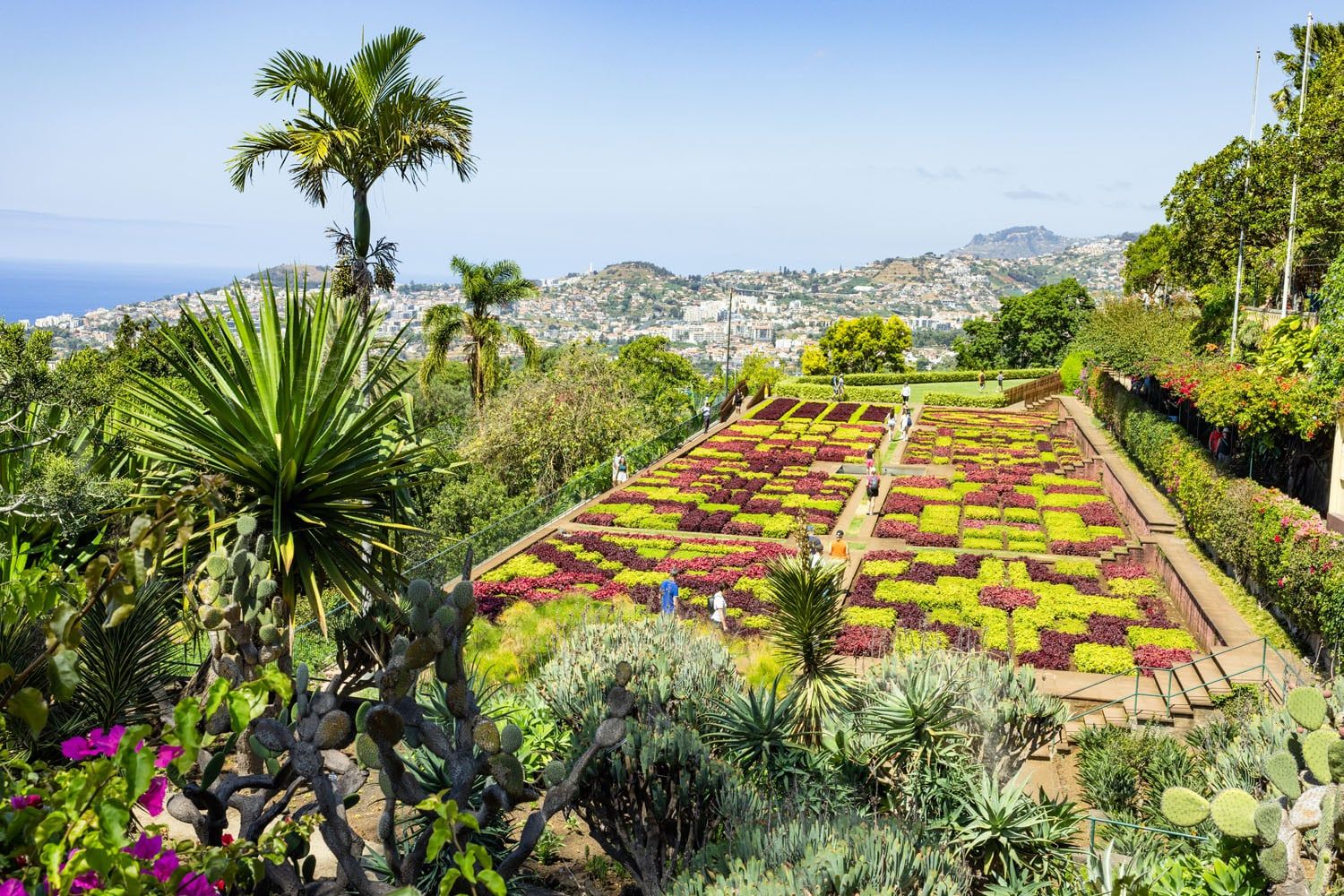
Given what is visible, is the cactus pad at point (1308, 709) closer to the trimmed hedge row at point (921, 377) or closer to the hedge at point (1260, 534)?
the hedge at point (1260, 534)

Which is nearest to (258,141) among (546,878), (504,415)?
(546,878)

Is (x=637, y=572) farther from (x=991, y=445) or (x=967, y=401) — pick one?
(x=967, y=401)

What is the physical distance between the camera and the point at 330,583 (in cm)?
741

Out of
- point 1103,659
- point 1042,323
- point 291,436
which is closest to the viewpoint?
point 291,436

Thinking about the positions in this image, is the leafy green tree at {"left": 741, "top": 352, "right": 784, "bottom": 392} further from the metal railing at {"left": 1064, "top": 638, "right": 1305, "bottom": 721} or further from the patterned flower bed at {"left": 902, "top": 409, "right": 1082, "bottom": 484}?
the metal railing at {"left": 1064, "top": 638, "right": 1305, "bottom": 721}

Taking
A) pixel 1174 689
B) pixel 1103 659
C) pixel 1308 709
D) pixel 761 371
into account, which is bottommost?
pixel 1174 689

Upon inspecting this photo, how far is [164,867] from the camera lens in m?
2.88

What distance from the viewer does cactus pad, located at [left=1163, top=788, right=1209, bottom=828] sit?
5.00 m

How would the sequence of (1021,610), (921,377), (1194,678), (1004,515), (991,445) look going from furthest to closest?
(921,377) < (991,445) < (1004,515) < (1021,610) < (1194,678)

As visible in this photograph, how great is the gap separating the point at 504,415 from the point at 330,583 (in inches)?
922

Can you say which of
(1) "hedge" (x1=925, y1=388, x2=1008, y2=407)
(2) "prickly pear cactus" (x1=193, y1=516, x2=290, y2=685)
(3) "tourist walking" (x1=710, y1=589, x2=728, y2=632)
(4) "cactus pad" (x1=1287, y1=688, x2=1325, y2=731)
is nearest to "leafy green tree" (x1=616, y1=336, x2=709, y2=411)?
(1) "hedge" (x1=925, y1=388, x2=1008, y2=407)

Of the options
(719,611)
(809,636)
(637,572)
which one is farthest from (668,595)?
(809,636)

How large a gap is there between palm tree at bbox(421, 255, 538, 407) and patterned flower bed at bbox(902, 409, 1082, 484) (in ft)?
46.8

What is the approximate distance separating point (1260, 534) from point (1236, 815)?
12.9 meters
